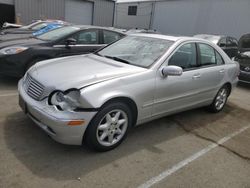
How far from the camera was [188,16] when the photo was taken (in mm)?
22969

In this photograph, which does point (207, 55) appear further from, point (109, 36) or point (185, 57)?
point (109, 36)

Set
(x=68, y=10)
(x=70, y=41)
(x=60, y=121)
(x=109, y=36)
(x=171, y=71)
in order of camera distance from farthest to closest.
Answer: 1. (x=68, y=10)
2. (x=109, y=36)
3. (x=70, y=41)
4. (x=171, y=71)
5. (x=60, y=121)

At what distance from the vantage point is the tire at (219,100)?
5.12m

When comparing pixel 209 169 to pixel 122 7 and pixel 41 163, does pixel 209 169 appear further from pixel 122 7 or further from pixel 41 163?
pixel 122 7

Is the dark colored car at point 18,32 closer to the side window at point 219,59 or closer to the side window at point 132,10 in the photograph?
the side window at point 219,59

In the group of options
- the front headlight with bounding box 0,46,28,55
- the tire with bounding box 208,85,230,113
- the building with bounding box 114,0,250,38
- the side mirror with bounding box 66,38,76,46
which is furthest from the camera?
the building with bounding box 114,0,250,38

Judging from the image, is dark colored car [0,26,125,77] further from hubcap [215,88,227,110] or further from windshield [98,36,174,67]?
hubcap [215,88,227,110]

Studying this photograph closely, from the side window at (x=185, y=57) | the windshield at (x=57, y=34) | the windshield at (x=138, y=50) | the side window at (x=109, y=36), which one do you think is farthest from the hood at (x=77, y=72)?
the side window at (x=109, y=36)

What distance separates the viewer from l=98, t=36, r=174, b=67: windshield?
3.88 meters

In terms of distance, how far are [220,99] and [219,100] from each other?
36mm

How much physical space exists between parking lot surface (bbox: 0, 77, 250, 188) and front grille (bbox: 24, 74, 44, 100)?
617mm

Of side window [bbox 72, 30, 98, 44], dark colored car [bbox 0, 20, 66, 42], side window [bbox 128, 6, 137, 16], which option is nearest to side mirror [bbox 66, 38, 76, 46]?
side window [bbox 72, 30, 98, 44]

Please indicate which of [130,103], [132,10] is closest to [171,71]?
[130,103]

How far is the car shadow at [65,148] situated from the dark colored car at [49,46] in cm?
185
